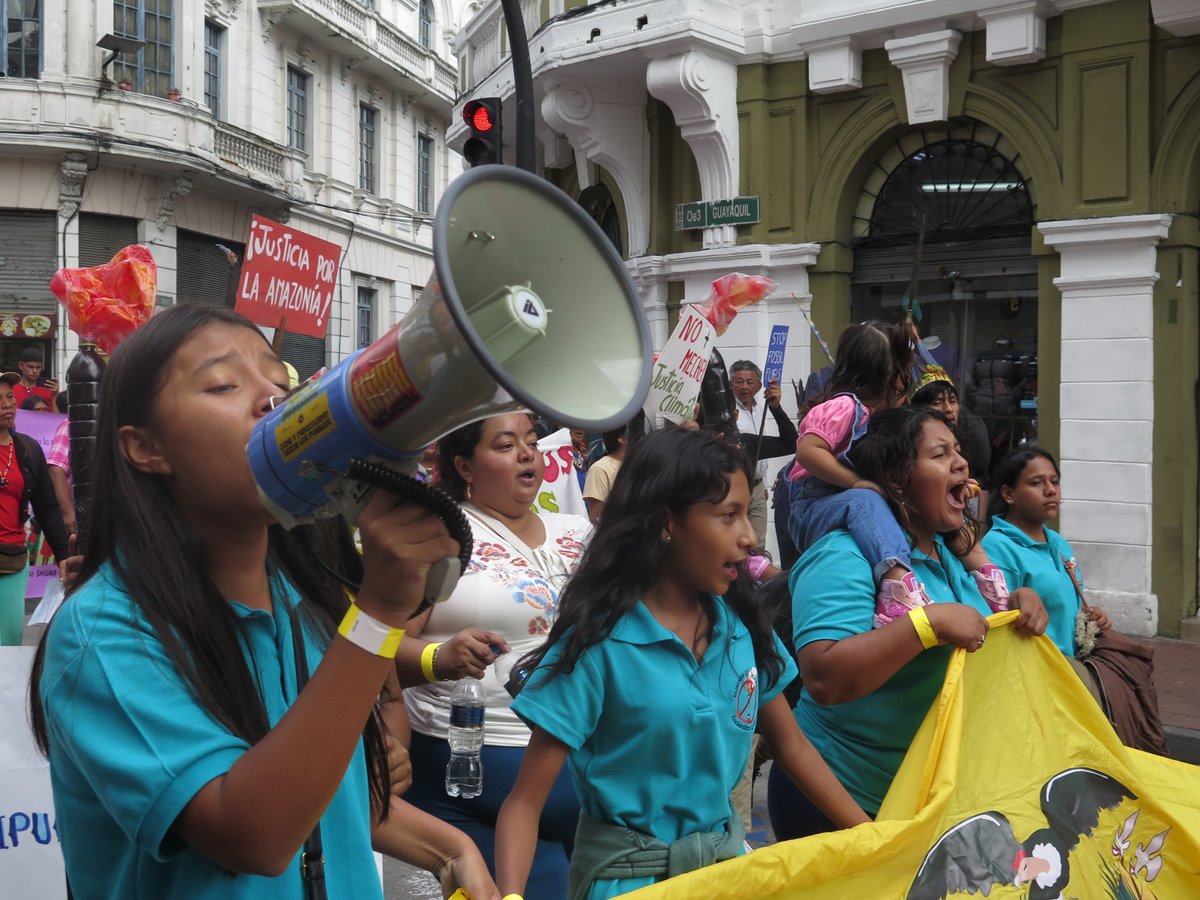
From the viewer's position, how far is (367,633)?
4.50 feet

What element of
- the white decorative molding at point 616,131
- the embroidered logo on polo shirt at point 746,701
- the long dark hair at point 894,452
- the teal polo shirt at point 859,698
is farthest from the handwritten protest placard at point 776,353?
the embroidered logo on polo shirt at point 746,701

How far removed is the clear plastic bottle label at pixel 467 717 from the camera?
9.84ft

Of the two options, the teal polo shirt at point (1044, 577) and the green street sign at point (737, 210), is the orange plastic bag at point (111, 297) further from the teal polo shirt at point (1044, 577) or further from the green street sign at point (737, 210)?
the green street sign at point (737, 210)

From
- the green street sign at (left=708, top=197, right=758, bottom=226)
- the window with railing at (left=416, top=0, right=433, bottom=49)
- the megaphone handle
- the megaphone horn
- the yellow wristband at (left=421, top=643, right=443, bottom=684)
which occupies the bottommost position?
the yellow wristband at (left=421, top=643, right=443, bottom=684)

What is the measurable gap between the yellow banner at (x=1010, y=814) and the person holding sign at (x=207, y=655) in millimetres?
971

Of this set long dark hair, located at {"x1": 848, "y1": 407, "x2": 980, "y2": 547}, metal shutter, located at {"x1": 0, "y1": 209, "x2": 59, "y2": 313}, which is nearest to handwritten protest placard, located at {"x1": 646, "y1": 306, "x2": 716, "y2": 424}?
long dark hair, located at {"x1": 848, "y1": 407, "x2": 980, "y2": 547}

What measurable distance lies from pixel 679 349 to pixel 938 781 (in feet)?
14.0

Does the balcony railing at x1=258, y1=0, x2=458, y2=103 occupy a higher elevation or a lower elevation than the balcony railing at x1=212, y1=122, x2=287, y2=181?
higher

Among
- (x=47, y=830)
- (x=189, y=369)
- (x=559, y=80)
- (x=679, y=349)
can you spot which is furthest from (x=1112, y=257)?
(x=189, y=369)

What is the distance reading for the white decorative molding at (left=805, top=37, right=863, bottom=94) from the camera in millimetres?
10453

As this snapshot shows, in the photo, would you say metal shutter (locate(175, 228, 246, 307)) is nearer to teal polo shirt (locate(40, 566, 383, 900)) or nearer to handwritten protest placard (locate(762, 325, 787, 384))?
handwritten protest placard (locate(762, 325, 787, 384))

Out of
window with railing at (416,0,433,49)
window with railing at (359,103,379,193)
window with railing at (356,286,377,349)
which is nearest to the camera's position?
window with railing at (359,103,379,193)

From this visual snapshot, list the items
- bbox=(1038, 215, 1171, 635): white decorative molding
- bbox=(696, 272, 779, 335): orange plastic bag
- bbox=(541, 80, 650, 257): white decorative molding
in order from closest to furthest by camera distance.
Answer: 1. bbox=(696, 272, 779, 335): orange plastic bag
2. bbox=(1038, 215, 1171, 635): white decorative molding
3. bbox=(541, 80, 650, 257): white decorative molding

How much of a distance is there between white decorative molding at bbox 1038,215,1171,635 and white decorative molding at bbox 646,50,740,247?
9.88ft
